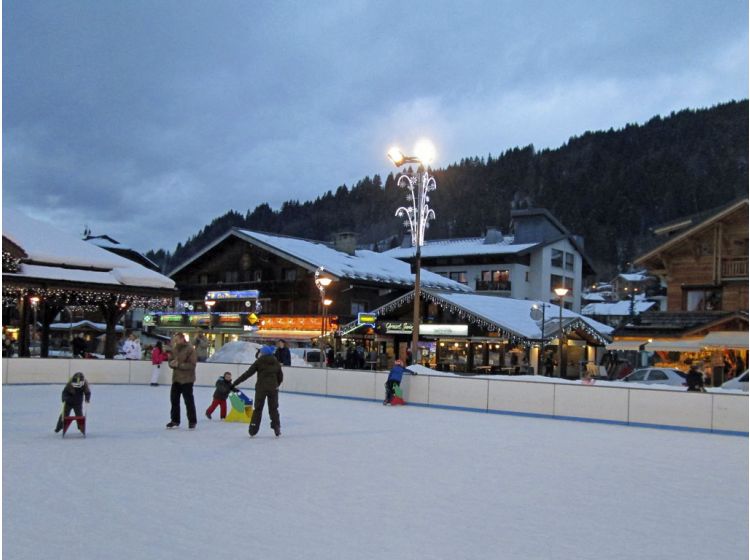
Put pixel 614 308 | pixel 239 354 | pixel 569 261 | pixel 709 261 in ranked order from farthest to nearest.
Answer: pixel 614 308
pixel 569 261
pixel 709 261
pixel 239 354

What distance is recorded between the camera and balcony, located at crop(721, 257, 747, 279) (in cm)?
3011

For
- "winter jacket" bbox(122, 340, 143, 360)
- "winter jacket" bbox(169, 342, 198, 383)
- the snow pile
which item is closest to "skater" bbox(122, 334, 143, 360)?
"winter jacket" bbox(122, 340, 143, 360)

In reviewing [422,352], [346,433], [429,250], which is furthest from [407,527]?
[429,250]

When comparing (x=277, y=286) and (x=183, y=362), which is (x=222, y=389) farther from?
(x=277, y=286)

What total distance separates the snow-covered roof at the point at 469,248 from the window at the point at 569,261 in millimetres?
4192

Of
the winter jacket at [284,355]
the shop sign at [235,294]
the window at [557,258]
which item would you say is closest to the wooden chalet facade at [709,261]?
the winter jacket at [284,355]

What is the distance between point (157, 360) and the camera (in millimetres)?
24312

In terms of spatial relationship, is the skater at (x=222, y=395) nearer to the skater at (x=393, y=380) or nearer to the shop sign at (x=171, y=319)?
the skater at (x=393, y=380)

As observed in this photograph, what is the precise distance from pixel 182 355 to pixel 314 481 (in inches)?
190

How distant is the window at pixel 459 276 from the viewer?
5637 cm

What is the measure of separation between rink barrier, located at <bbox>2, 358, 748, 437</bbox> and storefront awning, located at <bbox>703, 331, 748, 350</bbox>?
1227 cm

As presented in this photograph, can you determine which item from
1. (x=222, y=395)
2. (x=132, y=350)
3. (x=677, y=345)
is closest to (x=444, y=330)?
(x=677, y=345)

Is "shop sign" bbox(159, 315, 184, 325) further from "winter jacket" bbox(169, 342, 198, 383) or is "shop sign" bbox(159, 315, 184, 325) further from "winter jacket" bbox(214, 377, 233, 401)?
"winter jacket" bbox(169, 342, 198, 383)

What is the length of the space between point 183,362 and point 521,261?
4370cm
